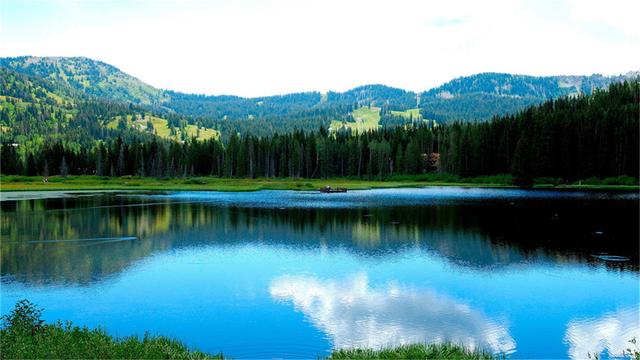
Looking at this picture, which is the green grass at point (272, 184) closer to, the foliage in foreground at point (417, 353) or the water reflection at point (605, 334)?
the water reflection at point (605, 334)

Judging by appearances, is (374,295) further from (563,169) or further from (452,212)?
(563,169)

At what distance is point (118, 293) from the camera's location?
26312mm

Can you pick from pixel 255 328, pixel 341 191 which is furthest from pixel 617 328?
pixel 341 191

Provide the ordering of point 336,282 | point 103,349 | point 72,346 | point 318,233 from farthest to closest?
point 318,233
point 336,282
point 72,346
point 103,349

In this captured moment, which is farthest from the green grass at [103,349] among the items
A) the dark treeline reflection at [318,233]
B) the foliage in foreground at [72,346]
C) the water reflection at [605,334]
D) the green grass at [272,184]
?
the green grass at [272,184]

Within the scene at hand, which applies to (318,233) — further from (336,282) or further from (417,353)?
(417,353)

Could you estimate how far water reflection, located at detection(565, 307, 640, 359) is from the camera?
728 inches

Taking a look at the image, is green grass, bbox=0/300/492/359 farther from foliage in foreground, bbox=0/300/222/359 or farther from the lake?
the lake

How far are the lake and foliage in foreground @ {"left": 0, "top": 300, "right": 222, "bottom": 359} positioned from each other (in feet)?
8.42

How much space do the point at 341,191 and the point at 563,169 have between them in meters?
67.2

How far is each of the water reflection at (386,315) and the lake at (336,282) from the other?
92 mm

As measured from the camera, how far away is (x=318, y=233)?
48.0 metres

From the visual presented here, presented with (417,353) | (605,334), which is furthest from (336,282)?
(605,334)

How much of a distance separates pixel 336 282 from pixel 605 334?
13.4m
